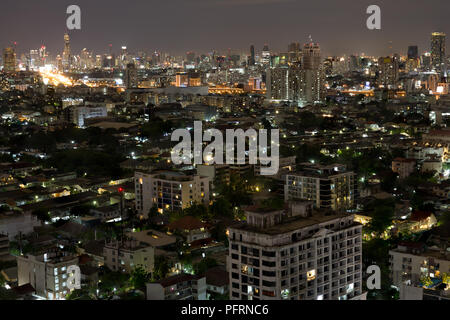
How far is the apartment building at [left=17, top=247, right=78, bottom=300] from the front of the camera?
4.30 m

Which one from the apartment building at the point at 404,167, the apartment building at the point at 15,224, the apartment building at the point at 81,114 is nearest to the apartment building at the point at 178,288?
the apartment building at the point at 15,224

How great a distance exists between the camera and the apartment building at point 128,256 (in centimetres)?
477

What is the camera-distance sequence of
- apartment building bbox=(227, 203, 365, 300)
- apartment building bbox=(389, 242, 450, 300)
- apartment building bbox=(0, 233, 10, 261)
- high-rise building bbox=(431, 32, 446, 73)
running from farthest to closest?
1. high-rise building bbox=(431, 32, 446, 73)
2. apartment building bbox=(0, 233, 10, 261)
3. apartment building bbox=(389, 242, 450, 300)
4. apartment building bbox=(227, 203, 365, 300)

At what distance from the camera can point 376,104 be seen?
761 inches

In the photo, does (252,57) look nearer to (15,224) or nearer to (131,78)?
(131,78)

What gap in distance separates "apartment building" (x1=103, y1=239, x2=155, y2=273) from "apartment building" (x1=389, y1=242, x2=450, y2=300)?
1.87 meters

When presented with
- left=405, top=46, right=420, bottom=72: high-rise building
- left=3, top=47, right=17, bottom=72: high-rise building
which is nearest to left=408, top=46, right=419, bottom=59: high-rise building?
left=405, top=46, right=420, bottom=72: high-rise building

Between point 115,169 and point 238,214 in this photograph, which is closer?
point 238,214

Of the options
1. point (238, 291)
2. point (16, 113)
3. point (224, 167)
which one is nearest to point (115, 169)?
point (224, 167)

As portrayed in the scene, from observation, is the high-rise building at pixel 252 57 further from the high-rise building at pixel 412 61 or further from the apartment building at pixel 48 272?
the apartment building at pixel 48 272

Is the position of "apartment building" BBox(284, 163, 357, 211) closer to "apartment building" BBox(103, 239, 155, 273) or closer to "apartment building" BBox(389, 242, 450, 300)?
"apartment building" BBox(389, 242, 450, 300)

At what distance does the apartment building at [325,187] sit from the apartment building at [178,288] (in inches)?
107

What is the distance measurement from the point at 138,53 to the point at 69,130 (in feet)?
82.3
